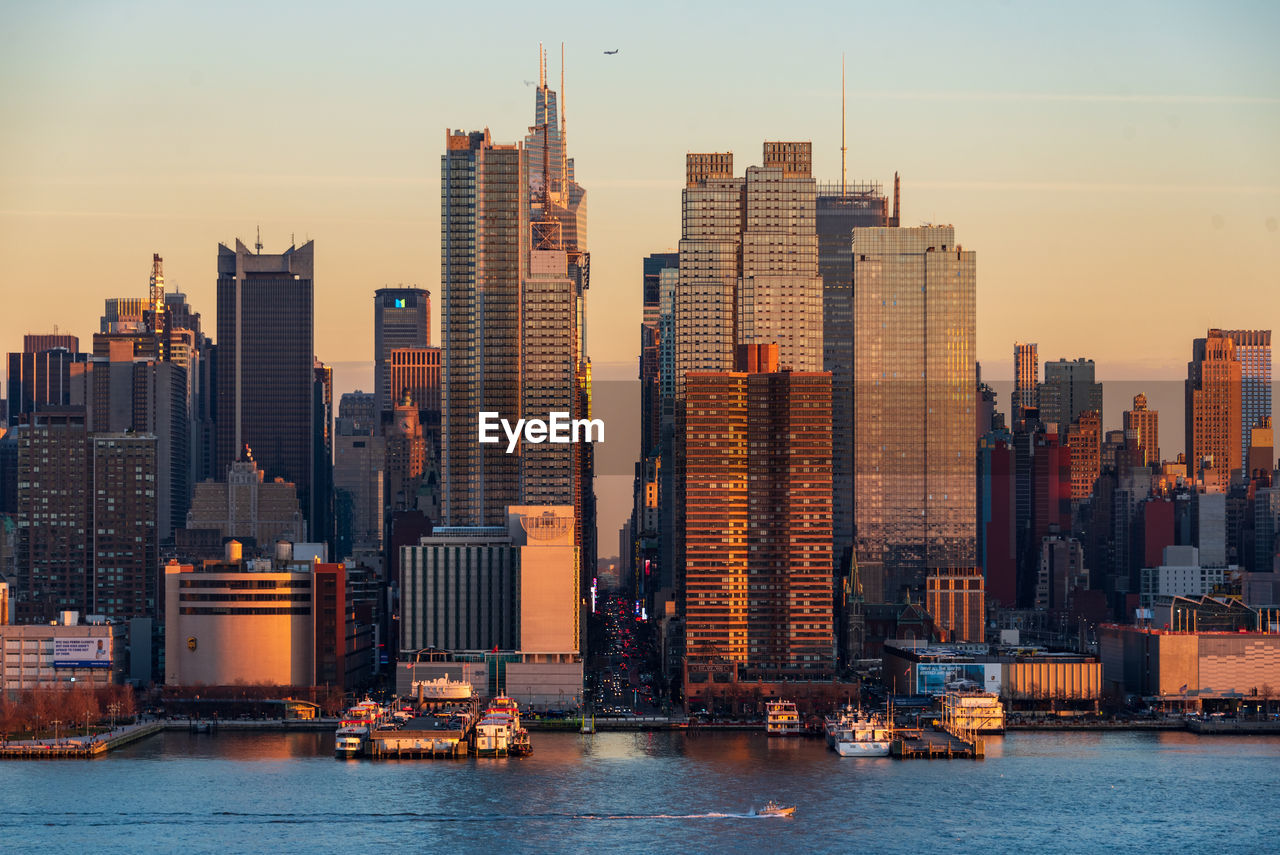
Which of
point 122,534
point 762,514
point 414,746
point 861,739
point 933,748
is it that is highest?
point 762,514

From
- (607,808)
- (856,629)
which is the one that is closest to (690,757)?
(607,808)

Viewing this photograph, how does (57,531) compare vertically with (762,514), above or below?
below

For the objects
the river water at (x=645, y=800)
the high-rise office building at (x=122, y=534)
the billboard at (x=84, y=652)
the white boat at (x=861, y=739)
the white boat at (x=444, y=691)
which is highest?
the high-rise office building at (x=122, y=534)

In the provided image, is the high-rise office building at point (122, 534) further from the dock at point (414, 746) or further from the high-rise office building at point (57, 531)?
the dock at point (414, 746)

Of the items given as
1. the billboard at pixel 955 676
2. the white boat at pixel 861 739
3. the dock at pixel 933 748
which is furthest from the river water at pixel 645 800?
the billboard at pixel 955 676

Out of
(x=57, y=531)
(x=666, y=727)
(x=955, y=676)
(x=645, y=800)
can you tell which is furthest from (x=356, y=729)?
(x=57, y=531)

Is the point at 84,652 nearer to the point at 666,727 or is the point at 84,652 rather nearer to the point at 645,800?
the point at 666,727
